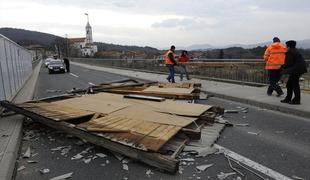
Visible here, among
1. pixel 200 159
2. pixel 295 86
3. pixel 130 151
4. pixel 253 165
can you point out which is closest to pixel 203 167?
pixel 200 159

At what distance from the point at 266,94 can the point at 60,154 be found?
8.27 meters

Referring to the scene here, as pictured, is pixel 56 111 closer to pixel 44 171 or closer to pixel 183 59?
pixel 44 171

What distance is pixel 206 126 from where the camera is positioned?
7.24 m

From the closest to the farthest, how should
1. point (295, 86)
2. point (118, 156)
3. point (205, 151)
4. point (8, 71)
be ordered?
point (118, 156) < point (205, 151) < point (295, 86) < point (8, 71)

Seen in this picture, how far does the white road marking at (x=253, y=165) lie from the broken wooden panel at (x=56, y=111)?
10.4 ft

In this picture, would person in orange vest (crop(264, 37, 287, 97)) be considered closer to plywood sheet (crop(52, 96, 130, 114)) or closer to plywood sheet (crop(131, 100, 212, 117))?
plywood sheet (crop(131, 100, 212, 117))

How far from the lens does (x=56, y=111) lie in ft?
25.6

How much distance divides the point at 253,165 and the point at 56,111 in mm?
4812

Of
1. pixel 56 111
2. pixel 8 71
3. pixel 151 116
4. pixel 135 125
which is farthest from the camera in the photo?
pixel 8 71

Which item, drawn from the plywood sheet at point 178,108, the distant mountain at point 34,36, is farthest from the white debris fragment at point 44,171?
the distant mountain at point 34,36

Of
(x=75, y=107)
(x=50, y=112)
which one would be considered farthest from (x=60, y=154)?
(x=75, y=107)

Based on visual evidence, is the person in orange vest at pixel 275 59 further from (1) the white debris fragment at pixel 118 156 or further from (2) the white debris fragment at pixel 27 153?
(2) the white debris fragment at pixel 27 153

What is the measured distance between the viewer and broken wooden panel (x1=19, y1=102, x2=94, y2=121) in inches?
280

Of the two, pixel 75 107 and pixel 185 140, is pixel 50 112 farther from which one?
pixel 185 140
